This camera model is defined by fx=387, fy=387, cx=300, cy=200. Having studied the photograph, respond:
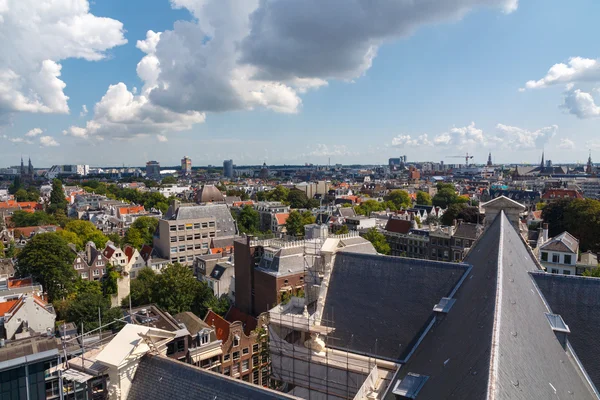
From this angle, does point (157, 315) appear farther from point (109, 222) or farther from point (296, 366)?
point (109, 222)

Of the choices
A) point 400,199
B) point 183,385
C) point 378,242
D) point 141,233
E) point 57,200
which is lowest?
point 141,233

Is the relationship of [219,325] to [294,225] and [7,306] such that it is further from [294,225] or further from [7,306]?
[294,225]

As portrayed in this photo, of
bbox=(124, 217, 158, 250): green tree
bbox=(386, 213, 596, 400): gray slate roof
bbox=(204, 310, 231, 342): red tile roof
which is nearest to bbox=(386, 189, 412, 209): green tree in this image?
bbox=(124, 217, 158, 250): green tree

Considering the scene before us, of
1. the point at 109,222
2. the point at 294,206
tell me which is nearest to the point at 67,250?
the point at 109,222

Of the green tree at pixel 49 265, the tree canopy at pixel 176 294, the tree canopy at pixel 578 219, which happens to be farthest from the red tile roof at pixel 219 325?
the tree canopy at pixel 578 219

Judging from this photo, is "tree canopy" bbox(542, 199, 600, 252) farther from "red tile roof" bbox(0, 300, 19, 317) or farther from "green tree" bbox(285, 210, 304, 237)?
"red tile roof" bbox(0, 300, 19, 317)

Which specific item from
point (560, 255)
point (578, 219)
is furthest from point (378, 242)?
point (578, 219)
